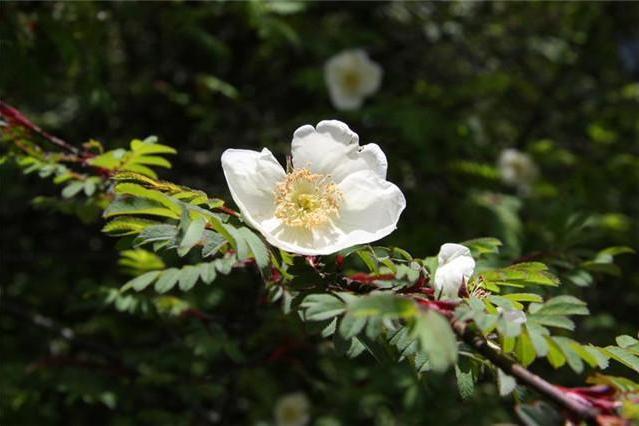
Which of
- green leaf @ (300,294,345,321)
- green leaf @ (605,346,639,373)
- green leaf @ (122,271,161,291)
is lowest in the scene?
green leaf @ (605,346,639,373)

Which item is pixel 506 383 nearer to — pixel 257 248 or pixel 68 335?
pixel 257 248

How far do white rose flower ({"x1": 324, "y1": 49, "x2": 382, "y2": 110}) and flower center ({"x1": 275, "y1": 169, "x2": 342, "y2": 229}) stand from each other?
6.67ft

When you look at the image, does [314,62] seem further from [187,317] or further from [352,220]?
[352,220]

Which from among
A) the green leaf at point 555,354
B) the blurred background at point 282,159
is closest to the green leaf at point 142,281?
the blurred background at point 282,159

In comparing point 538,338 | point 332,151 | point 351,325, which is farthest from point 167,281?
point 538,338

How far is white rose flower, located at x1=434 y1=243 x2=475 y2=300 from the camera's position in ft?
4.31

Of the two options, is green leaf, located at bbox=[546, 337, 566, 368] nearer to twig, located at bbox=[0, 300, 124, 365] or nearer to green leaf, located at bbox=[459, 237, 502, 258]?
green leaf, located at bbox=[459, 237, 502, 258]

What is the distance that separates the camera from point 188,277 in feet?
5.21

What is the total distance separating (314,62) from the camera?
436cm

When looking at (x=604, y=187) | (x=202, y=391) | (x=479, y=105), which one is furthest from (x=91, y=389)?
(x=479, y=105)

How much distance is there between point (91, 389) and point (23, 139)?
1033 millimetres

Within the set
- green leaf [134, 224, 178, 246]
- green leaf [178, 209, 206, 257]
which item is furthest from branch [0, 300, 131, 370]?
green leaf [178, 209, 206, 257]

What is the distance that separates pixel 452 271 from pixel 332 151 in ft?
1.63

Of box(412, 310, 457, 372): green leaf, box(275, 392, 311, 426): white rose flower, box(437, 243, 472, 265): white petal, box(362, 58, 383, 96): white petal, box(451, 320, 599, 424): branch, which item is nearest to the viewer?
box(412, 310, 457, 372): green leaf
